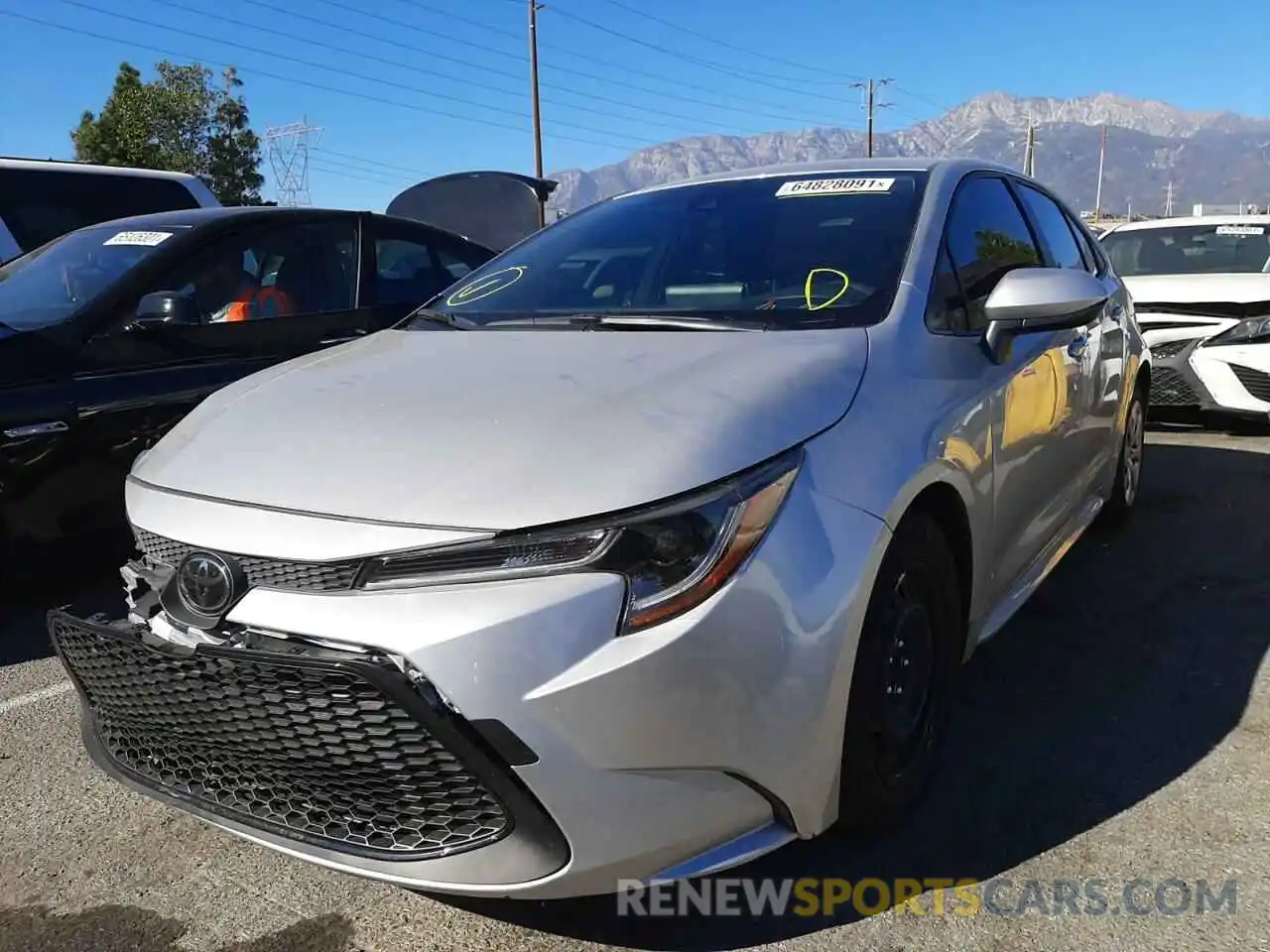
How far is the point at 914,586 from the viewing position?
224cm

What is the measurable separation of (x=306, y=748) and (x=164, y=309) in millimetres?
2685

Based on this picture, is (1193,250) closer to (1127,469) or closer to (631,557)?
(1127,469)

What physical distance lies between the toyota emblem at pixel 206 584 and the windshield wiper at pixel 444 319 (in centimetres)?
114

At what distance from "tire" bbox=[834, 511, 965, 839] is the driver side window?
624 mm

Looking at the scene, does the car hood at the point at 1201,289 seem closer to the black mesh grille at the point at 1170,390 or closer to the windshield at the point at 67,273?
the black mesh grille at the point at 1170,390

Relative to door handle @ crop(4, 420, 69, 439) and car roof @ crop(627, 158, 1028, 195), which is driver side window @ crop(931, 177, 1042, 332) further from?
door handle @ crop(4, 420, 69, 439)

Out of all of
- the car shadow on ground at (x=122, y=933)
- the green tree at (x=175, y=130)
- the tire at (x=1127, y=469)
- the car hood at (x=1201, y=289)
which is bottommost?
the car shadow on ground at (x=122, y=933)

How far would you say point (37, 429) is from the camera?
11.6ft

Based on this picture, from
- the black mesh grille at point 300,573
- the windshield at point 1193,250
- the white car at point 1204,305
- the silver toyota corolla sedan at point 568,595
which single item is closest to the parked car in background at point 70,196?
the silver toyota corolla sedan at point 568,595

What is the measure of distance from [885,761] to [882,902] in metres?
0.28

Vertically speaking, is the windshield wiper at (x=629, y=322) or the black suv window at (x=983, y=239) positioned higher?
the black suv window at (x=983, y=239)

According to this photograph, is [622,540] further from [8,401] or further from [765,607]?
[8,401]

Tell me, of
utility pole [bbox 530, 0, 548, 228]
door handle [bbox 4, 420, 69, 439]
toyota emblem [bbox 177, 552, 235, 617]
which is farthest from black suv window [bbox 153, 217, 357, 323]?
utility pole [bbox 530, 0, 548, 228]

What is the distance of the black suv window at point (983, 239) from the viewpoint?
109 inches
